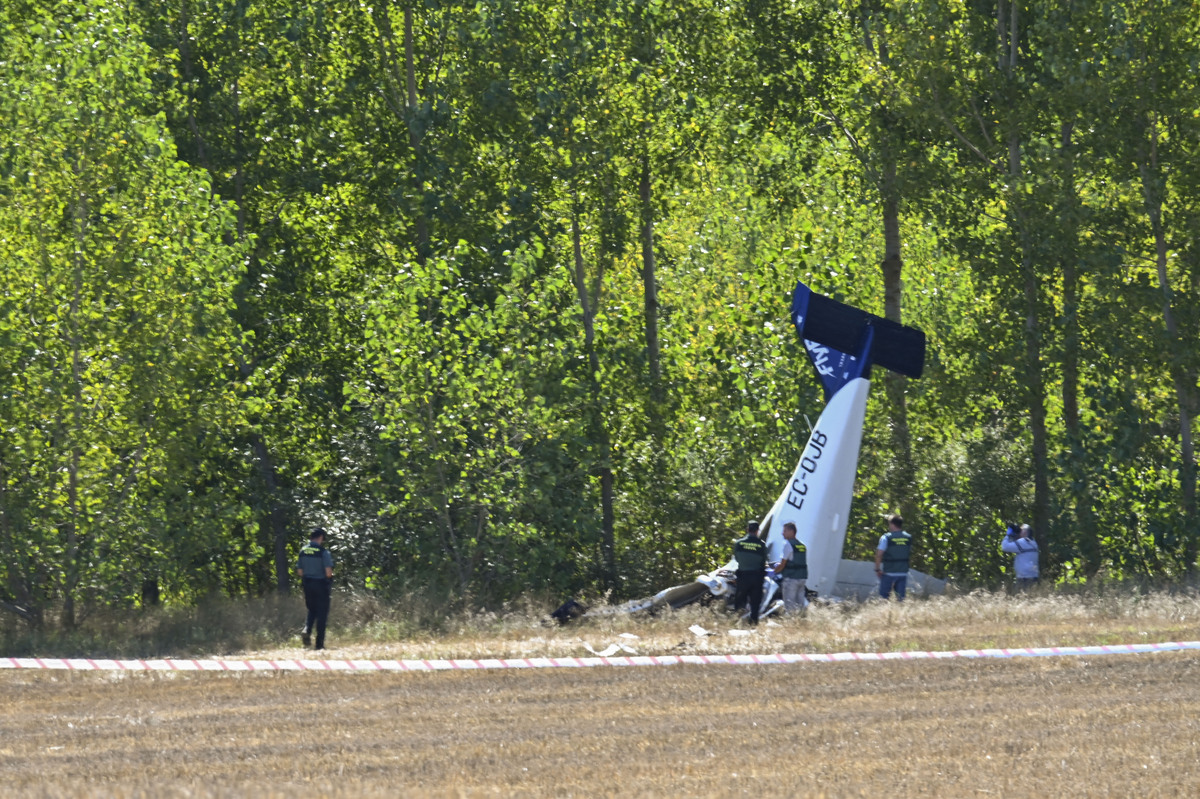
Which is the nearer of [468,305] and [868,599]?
[868,599]

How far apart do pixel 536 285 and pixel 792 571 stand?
24.8 feet

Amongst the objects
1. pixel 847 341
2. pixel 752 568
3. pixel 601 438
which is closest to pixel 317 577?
pixel 752 568

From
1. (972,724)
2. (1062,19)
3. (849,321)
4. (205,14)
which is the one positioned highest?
(205,14)

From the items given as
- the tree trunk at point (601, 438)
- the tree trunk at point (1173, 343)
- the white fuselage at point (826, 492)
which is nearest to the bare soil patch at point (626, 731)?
the white fuselage at point (826, 492)

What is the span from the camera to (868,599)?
22.5 m

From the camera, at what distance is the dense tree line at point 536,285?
902 inches

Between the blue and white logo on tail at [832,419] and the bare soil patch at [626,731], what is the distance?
6472 mm

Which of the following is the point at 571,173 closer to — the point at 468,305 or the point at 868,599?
the point at 468,305

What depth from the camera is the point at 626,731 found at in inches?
509

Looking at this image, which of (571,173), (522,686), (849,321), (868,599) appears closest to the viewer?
(522,686)

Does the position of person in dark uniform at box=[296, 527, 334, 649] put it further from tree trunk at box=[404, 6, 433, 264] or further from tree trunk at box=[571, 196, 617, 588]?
tree trunk at box=[404, 6, 433, 264]

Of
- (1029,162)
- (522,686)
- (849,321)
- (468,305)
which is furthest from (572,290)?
(522,686)

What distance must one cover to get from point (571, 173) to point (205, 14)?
764cm

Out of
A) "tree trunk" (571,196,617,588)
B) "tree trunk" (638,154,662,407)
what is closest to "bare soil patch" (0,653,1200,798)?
"tree trunk" (571,196,617,588)
